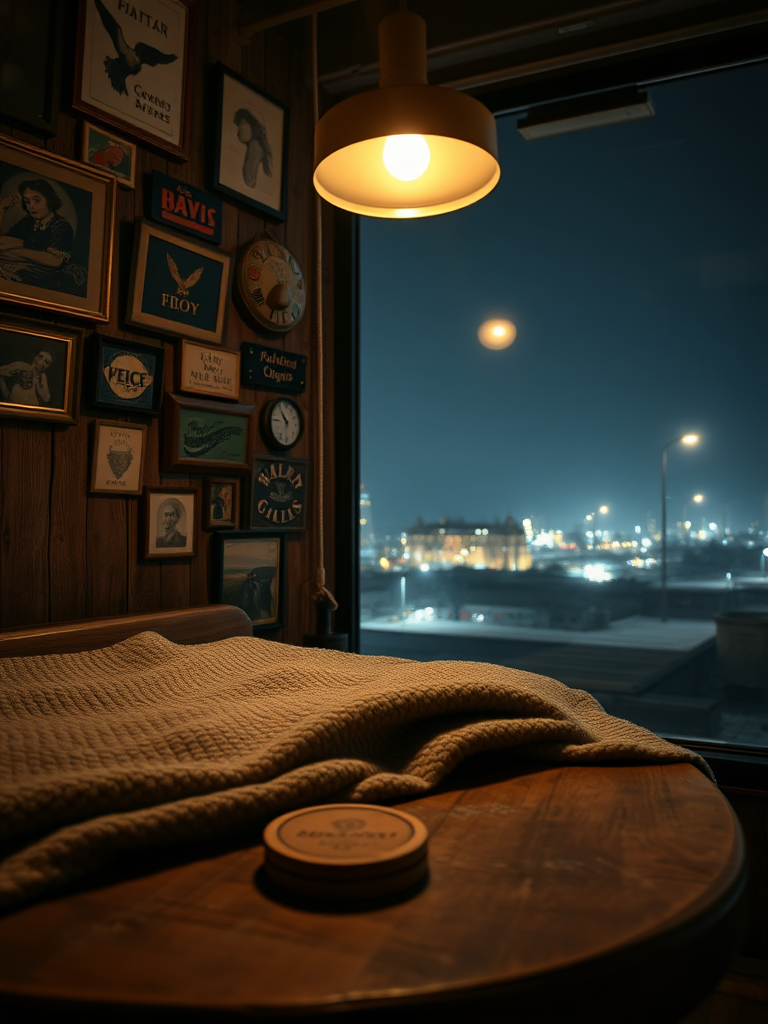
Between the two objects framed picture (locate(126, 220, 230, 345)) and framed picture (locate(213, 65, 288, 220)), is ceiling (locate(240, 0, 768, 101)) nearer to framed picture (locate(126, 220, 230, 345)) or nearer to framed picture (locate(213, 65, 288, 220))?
framed picture (locate(213, 65, 288, 220))

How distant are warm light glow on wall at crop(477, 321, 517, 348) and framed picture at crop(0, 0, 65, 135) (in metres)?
1.59

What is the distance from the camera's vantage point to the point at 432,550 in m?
Result: 2.89

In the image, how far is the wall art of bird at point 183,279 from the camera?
192cm

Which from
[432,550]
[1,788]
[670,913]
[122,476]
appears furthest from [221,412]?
[670,913]

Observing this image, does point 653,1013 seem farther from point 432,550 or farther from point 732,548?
point 432,550

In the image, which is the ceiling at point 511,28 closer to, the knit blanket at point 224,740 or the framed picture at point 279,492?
the framed picture at point 279,492

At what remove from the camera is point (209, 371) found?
2041mm

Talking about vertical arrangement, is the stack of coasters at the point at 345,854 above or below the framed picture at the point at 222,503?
below

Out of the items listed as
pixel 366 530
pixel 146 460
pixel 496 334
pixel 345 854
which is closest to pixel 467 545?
pixel 366 530

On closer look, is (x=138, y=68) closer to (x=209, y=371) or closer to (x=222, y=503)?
(x=209, y=371)

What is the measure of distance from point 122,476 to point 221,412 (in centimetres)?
38

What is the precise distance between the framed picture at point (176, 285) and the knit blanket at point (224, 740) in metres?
0.96

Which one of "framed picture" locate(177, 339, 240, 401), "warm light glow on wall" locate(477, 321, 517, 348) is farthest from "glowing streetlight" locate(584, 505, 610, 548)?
"framed picture" locate(177, 339, 240, 401)

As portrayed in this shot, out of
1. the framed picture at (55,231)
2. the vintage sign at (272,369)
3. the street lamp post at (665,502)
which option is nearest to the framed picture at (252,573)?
the vintage sign at (272,369)
